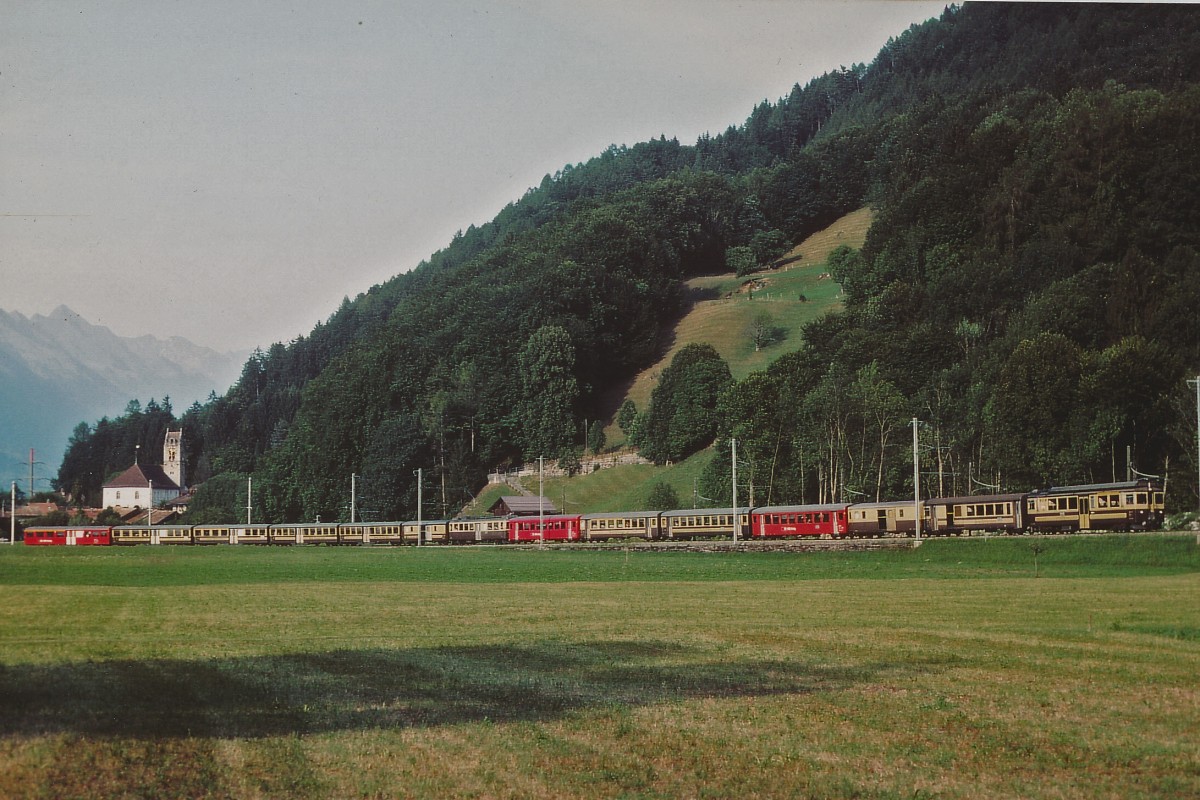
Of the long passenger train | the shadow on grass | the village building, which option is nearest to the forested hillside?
the long passenger train

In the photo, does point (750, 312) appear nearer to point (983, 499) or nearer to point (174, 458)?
point (174, 458)

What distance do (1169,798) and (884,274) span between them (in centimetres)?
12618

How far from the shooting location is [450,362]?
158125 millimetres

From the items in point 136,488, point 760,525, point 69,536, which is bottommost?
point 760,525

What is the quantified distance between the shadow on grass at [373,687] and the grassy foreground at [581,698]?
0.21 feet

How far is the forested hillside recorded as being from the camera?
8219cm

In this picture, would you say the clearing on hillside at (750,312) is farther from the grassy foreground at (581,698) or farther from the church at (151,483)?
the grassy foreground at (581,698)

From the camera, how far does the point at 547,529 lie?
9725 cm

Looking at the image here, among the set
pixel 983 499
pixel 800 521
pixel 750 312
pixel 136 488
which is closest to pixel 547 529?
pixel 800 521

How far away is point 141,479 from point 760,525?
5126 centimetres

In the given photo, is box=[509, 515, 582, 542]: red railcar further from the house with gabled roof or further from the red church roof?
the red church roof

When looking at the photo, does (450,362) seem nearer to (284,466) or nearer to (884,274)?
(284,466)

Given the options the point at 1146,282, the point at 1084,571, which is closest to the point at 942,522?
the point at 1084,571

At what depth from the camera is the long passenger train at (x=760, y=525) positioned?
2576 inches
